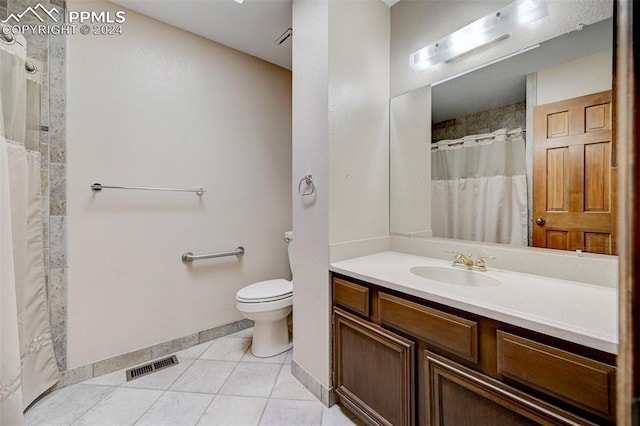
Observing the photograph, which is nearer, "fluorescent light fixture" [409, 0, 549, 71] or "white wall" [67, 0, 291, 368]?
"fluorescent light fixture" [409, 0, 549, 71]

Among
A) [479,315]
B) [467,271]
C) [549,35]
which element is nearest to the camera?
[479,315]

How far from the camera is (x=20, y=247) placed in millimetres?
1384

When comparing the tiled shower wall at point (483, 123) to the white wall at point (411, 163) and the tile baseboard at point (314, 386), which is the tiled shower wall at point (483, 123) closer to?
the white wall at point (411, 163)

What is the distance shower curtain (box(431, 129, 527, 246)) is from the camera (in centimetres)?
130

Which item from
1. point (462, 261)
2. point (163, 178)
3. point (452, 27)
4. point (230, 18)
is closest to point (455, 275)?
point (462, 261)

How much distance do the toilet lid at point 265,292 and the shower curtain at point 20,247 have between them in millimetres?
1076

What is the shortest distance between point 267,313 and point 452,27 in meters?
2.12

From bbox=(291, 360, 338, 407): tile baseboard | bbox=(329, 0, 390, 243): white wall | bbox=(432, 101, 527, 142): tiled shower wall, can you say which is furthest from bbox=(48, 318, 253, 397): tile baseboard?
bbox=(432, 101, 527, 142): tiled shower wall

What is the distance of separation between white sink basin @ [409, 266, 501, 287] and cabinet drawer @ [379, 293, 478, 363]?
10.6 inches

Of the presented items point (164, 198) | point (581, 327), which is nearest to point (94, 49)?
point (164, 198)

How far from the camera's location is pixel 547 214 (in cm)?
120

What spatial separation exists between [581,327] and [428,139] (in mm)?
1219

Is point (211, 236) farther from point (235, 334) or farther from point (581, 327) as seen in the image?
point (581, 327)

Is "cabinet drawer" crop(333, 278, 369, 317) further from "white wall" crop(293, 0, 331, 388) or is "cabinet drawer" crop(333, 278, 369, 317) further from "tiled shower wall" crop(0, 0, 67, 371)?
"tiled shower wall" crop(0, 0, 67, 371)
